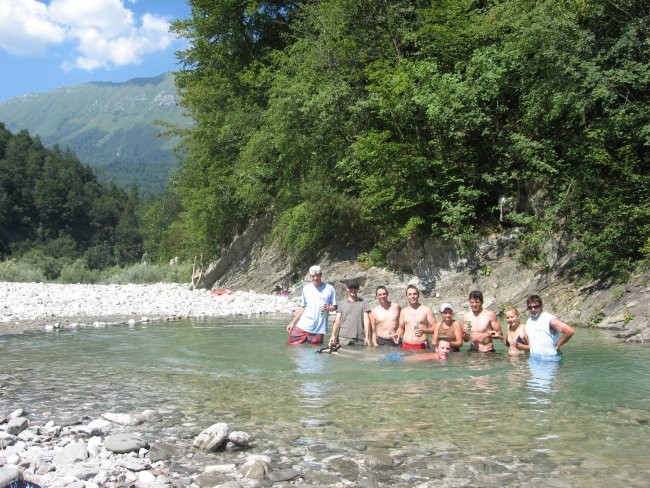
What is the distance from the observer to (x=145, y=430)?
216 inches

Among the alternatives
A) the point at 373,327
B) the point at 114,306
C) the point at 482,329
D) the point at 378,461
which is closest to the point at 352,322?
the point at 373,327

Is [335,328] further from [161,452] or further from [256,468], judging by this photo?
[256,468]

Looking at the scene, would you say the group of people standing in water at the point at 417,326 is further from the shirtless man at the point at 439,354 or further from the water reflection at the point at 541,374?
the water reflection at the point at 541,374

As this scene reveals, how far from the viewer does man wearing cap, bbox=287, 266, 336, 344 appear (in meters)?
11.0

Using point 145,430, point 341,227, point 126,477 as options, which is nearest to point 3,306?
point 341,227

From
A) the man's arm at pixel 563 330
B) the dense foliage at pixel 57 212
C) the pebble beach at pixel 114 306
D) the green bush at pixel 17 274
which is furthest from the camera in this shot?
the dense foliage at pixel 57 212

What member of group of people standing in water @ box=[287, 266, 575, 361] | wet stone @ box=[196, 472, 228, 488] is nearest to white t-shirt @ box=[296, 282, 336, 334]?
group of people standing in water @ box=[287, 266, 575, 361]

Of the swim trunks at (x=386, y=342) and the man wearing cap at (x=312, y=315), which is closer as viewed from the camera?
the swim trunks at (x=386, y=342)

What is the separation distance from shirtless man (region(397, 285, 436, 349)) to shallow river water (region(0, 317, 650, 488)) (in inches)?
17.3

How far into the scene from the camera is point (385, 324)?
1077cm

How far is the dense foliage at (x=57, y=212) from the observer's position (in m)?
84.9

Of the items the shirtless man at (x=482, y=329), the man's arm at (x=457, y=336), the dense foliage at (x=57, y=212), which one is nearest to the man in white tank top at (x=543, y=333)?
the shirtless man at (x=482, y=329)

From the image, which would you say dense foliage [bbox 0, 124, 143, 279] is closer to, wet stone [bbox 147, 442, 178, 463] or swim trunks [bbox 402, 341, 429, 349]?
swim trunks [bbox 402, 341, 429, 349]

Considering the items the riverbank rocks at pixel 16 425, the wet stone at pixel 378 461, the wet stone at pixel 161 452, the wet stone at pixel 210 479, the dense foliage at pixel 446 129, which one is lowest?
the wet stone at pixel 210 479
